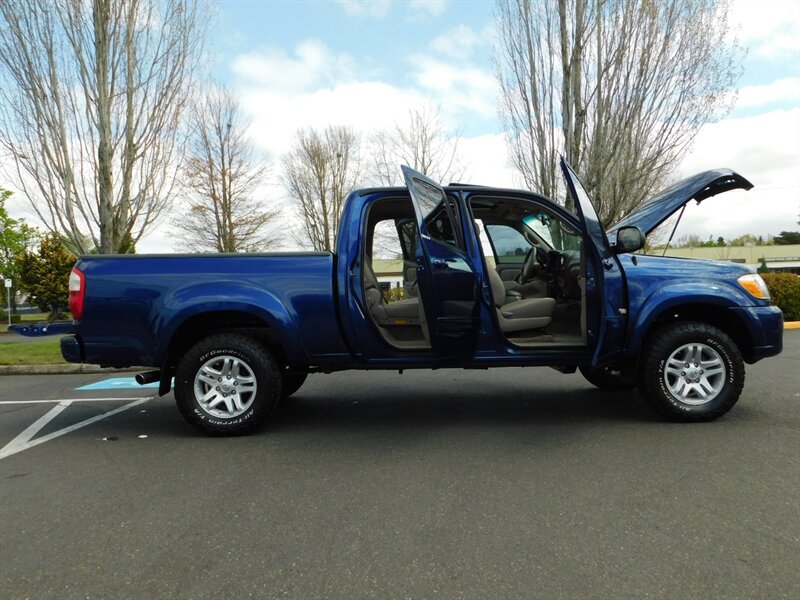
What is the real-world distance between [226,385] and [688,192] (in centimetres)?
427

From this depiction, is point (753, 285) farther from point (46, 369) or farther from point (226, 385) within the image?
point (46, 369)

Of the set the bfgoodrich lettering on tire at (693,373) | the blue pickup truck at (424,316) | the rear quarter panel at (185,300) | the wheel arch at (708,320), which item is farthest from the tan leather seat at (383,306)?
the bfgoodrich lettering on tire at (693,373)

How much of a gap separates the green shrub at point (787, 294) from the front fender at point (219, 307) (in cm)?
1377

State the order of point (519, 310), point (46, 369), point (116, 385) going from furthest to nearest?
point (46, 369) → point (116, 385) → point (519, 310)

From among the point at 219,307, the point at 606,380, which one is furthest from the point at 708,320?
the point at 219,307

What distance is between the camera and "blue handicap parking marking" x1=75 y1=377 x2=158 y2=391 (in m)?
7.02

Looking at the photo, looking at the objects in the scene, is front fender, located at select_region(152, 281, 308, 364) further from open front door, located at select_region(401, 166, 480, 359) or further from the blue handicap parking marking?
the blue handicap parking marking

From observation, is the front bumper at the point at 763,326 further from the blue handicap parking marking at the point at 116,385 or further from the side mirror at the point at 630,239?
the blue handicap parking marking at the point at 116,385

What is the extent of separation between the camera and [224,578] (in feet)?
7.13

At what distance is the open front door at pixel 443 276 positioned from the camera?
153 inches

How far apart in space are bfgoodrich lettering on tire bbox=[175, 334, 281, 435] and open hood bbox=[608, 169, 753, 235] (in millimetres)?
3470

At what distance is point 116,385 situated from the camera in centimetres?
723

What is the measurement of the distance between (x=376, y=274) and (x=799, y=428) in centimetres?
376

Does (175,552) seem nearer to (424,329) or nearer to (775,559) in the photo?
(424,329)
